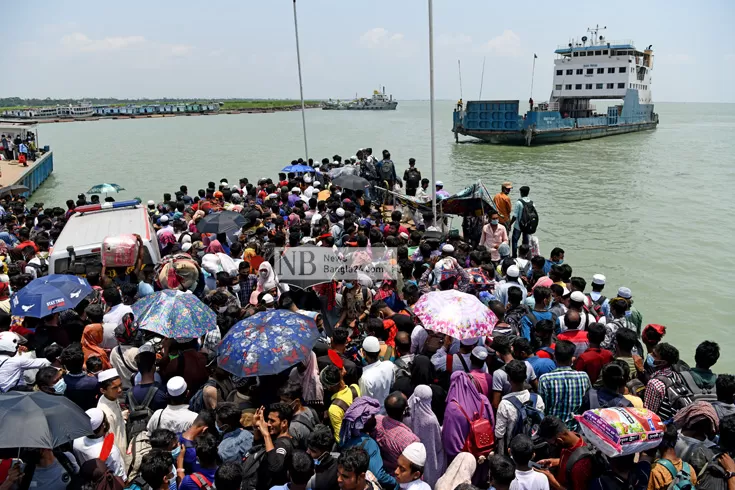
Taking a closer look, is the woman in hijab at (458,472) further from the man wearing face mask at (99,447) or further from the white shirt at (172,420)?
the man wearing face mask at (99,447)

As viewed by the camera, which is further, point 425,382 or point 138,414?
point 425,382

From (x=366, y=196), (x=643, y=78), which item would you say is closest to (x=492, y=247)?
(x=366, y=196)

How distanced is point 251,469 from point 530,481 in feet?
5.78

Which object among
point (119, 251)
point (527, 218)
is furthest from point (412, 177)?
point (119, 251)

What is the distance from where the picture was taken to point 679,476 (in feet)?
10.3

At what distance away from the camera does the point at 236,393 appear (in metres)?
4.05

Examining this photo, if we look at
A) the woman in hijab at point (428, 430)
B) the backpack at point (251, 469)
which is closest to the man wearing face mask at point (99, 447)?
A: the backpack at point (251, 469)

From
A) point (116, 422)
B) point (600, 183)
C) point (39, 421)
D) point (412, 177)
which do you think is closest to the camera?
point (39, 421)

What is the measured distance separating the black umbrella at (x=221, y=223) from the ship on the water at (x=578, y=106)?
105ft

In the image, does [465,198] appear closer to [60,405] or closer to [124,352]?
[124,352]

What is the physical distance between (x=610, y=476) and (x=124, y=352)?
407 centimetres

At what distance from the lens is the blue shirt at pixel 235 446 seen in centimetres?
349

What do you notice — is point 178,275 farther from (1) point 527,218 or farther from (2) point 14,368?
(1) point 527,218

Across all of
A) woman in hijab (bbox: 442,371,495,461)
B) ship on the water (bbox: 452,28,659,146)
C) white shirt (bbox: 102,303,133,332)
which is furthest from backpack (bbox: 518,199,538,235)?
ship on the water (bbox: 452,28,659,146)
